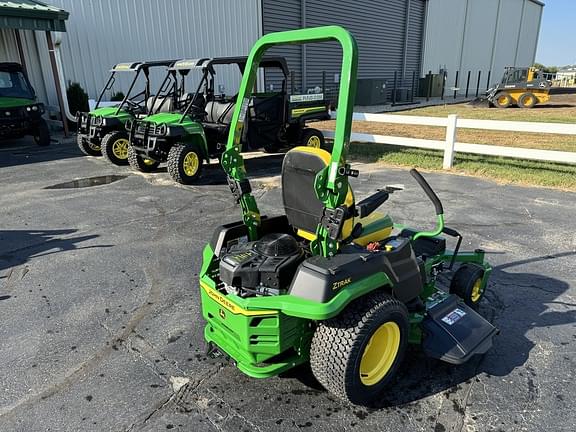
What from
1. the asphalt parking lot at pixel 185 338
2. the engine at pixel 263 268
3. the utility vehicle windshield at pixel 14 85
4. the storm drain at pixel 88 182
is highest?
the utility vehicle windshield at pixel 14 85

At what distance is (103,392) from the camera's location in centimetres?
272

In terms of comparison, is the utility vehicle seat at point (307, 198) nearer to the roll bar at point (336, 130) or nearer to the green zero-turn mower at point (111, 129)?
the roll bar at point (336, 130)

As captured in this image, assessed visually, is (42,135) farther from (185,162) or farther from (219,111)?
(185,162)

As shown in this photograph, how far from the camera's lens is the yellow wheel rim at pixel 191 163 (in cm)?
777

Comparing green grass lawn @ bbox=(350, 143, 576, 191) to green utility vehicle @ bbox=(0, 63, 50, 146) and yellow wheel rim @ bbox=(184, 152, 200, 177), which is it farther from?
green utility vehicle @ bbox=(0, 63, 50, 146)

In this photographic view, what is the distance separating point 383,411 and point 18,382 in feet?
7.59

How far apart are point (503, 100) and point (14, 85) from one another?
68.0 ft

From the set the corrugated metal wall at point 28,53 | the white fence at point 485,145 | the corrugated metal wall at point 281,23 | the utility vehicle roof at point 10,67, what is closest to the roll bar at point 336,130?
the white fence at point 485,145

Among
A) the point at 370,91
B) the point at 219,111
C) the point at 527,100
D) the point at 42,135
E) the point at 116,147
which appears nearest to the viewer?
the point at 219,111

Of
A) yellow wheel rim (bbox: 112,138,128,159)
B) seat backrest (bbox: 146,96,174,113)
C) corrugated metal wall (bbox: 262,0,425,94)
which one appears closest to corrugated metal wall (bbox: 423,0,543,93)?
corrugated metal wall (bbox: 262,0,425,94)

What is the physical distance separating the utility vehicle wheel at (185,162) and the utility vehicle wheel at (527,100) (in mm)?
19338

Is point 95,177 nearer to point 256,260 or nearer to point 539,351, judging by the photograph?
point 256,260

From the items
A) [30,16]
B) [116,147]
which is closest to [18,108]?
[30,16]

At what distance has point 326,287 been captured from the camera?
223cm
